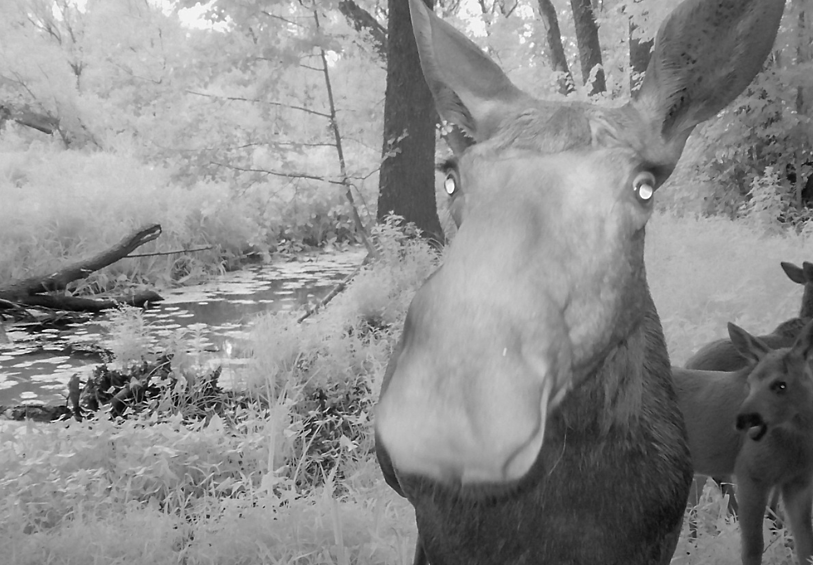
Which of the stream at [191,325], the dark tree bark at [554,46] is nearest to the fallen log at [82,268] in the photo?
the stream at [191,325]

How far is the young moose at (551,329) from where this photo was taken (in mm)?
663

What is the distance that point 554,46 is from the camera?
21.9ft

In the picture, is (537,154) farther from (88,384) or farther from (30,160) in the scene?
(30,160)

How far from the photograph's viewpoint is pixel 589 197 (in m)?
0.80

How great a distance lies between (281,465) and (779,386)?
208 cm

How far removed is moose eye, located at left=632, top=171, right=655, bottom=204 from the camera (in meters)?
0.84

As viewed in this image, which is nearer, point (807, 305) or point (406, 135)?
point (807, 305)

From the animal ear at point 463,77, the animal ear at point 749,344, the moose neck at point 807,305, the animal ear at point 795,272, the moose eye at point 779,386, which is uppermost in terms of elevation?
the animal ear at point 463,77

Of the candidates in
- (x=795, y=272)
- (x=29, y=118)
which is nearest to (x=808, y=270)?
(x=795, y=272)

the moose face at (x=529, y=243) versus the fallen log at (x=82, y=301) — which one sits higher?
the moose face at (x=529, y=243)

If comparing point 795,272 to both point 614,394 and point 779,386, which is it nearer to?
point 779,386

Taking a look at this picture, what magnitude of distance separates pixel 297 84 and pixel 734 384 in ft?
16.2

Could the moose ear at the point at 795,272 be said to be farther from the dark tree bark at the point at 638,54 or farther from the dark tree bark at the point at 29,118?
the dark tree bark at the point at 29,118

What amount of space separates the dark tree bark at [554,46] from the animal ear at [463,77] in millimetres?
5672
